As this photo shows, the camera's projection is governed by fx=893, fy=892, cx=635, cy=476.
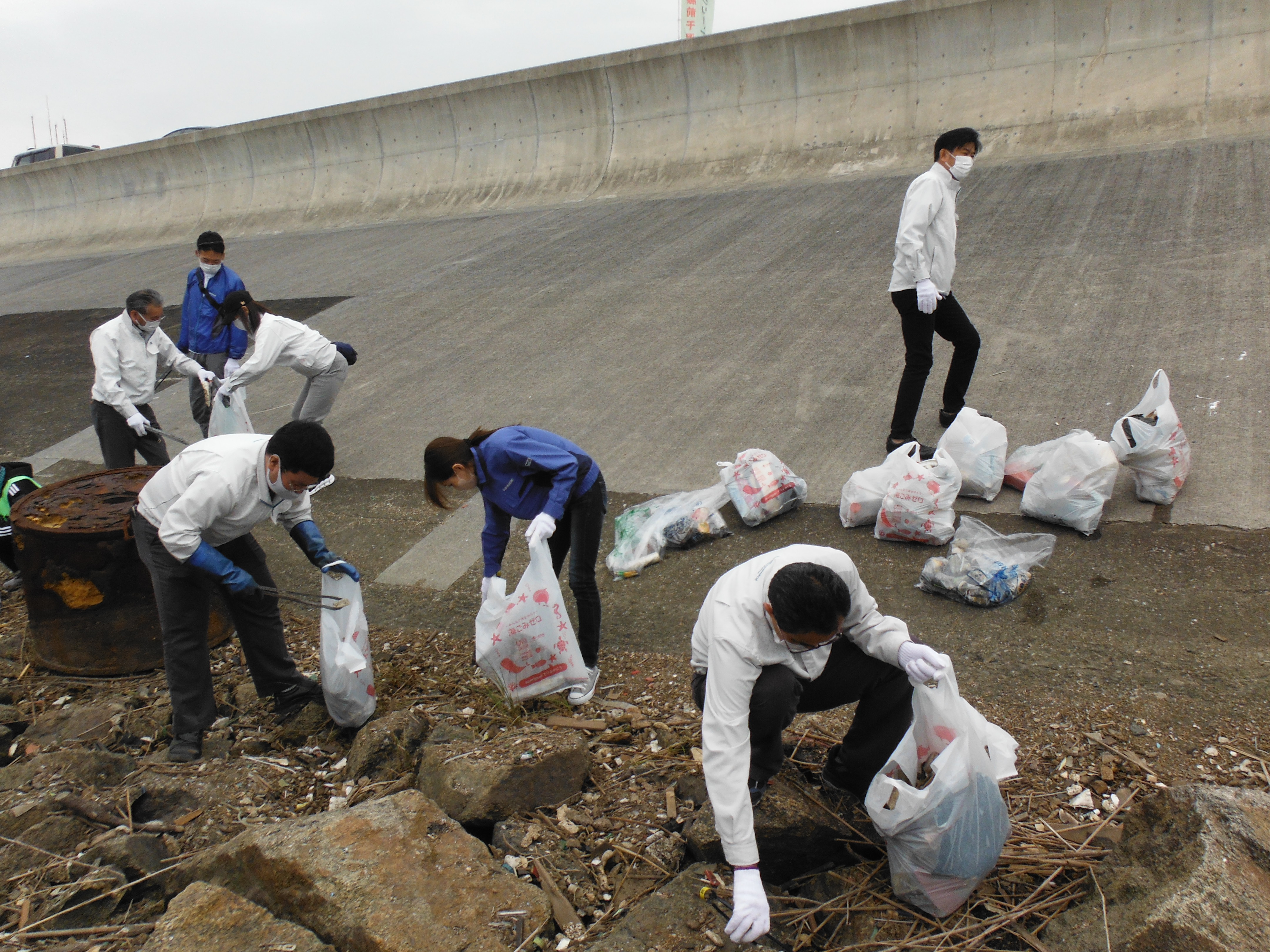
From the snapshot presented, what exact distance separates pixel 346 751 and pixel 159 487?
4.04 ft

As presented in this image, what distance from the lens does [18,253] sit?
714 inches

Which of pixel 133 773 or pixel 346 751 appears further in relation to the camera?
pixel 346 751

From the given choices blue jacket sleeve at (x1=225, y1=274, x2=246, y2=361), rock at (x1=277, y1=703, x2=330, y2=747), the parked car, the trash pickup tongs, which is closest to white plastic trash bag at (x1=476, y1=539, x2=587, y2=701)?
the trash pickup tongs

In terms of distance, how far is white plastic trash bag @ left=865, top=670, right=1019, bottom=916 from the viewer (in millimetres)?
2184

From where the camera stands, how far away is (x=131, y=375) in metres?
5.56

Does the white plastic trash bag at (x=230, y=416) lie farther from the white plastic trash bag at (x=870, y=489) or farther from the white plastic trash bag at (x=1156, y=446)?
the white plastic trash bag at (x=1156, y=446)

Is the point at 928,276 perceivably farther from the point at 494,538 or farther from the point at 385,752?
the point at 385,752

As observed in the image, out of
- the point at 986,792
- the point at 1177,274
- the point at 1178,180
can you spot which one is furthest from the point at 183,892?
the point at 1178,180

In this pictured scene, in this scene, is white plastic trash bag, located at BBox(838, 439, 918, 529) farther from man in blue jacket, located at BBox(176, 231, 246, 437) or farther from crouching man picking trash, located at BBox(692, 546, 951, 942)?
man in blue jacket, located at BBox(176, 231, 246, 437)

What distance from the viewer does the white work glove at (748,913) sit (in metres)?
2.12

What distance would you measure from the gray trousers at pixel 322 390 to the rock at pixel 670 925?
15.1ft

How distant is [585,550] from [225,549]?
1.46m

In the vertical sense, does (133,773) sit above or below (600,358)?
below

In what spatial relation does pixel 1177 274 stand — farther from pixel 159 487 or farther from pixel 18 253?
pixel 18 253
